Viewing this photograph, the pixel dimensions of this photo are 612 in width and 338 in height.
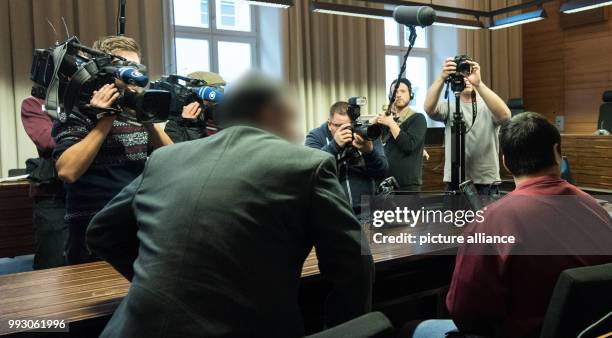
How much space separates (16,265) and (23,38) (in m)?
1.70

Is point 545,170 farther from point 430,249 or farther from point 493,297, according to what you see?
point 430,249

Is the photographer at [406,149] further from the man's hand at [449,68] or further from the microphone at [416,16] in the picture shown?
the microphone at [416,16]

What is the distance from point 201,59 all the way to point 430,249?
154 inches

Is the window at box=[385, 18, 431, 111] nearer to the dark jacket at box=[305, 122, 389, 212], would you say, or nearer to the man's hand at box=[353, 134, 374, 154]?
the dark jacket at box=[305, 122, 389, 212]

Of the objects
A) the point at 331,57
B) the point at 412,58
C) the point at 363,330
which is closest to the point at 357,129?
the point at 363,330

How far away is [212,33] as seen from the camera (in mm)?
5211

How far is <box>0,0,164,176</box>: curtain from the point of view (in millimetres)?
3912

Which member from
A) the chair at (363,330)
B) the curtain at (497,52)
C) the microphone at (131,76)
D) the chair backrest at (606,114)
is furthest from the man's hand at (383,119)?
the curtain at (497,52)

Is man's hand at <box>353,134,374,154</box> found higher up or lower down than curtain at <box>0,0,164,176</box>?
lower down

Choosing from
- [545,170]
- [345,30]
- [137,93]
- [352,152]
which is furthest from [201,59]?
[545,170]

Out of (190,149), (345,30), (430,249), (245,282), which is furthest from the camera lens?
(345,30)

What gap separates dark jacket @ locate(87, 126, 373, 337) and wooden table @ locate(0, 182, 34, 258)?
2648mm

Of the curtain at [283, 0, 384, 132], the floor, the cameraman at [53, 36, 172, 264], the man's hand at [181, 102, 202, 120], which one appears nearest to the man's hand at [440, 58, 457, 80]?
the man's hand at [181, 102, 202, 120]

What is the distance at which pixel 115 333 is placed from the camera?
1.00 m
